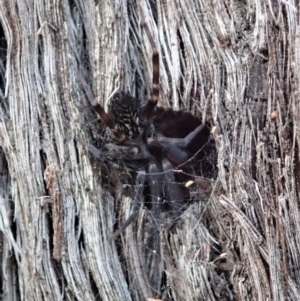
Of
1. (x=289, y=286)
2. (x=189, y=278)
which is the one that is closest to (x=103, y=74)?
(x=189, y=278)

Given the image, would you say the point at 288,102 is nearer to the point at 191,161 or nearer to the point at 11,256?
the point at 191,161

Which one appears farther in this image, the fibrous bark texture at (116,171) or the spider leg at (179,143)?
the spider leg at (179,143)

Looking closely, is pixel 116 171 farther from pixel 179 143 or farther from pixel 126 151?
pixel 179 143

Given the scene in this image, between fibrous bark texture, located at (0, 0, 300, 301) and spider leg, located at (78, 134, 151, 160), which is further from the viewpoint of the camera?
spider leg, located at (78, 134, 151, 160)

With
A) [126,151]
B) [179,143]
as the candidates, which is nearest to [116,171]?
[126,151]

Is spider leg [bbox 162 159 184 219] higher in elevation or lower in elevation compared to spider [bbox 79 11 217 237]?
lower
